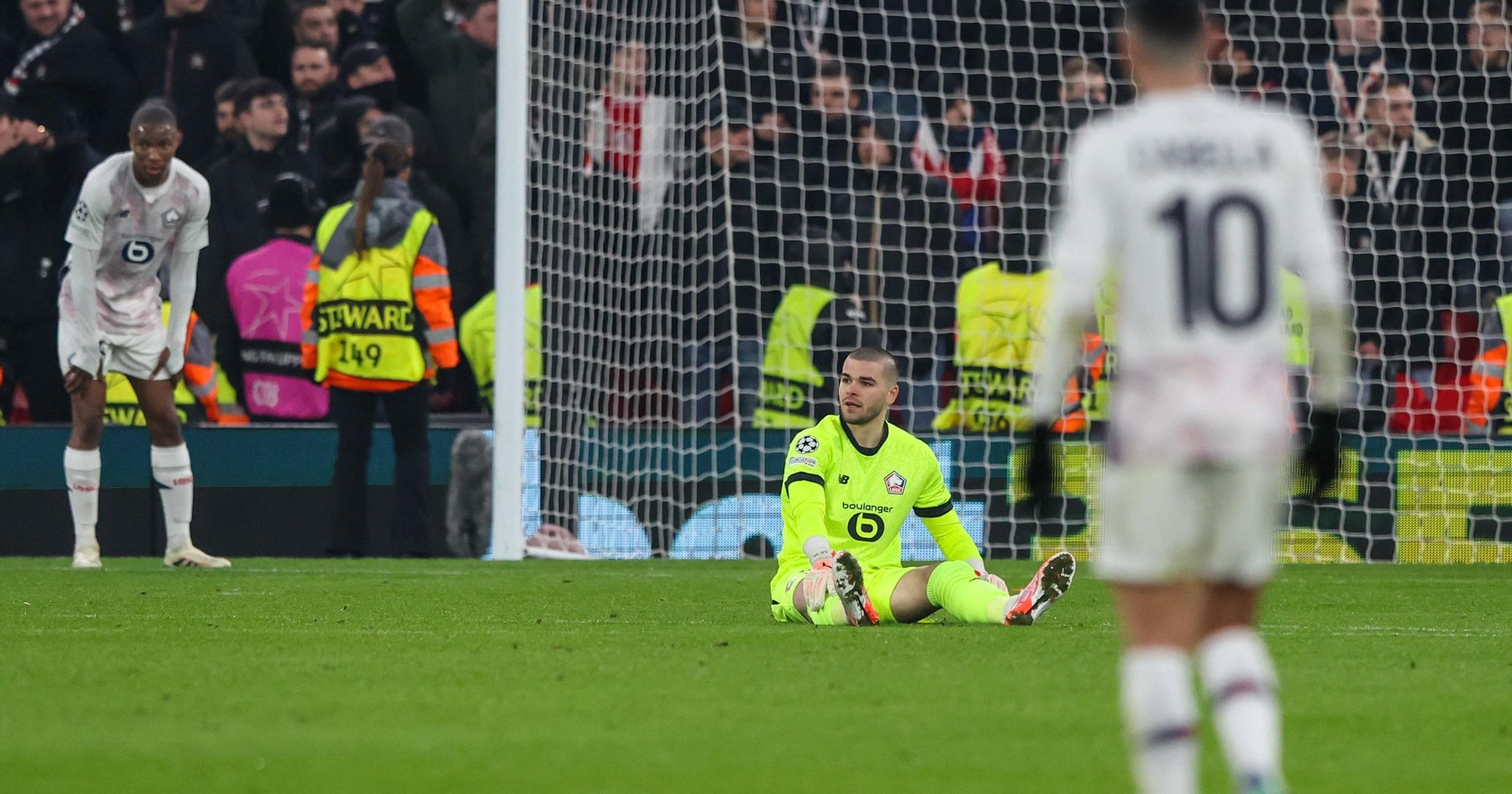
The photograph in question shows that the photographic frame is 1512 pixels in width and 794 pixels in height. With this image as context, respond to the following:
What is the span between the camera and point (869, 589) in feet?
24.3

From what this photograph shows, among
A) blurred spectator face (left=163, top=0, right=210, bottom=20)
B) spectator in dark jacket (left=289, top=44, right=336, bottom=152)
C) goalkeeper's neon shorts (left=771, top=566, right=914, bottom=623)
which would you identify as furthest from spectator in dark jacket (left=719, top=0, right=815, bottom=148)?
goalkeeper's neon shorts (left=771, top=566, right=914, bottom=623)

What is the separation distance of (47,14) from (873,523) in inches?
299

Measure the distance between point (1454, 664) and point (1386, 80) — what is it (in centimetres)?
828

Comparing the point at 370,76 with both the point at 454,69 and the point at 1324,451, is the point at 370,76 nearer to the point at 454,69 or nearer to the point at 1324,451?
the point at 454,69

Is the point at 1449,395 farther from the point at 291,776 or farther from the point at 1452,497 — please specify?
the point at 291,776

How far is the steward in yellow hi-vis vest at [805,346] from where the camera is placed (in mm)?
12672

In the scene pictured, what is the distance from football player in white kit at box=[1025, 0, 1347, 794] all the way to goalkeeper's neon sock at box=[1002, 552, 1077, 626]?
329 centimetres

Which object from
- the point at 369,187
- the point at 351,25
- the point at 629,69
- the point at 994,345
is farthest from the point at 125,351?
the point at 994,345

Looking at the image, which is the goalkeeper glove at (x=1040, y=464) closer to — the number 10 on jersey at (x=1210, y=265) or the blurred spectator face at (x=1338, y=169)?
the number 10 on jersey at (x=1210, y=265)

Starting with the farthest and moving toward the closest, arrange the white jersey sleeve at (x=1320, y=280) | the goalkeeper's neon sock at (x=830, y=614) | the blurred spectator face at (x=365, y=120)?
the blurred spectator face at (x=365, y=120) → the goalkeeper's neon sock at (x=830, y=614) → the white jersey sleeve at (x=1320, y=280)

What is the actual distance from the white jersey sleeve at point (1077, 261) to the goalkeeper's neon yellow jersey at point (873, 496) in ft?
12.7

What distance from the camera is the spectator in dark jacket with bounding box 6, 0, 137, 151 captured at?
41.8ft

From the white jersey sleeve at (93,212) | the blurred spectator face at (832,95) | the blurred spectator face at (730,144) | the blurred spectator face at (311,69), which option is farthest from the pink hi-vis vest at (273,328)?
the blurred spectator face at (832,95)

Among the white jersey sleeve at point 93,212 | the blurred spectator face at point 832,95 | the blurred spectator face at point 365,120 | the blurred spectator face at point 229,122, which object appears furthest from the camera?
the blurred spectator face at point 832,95
